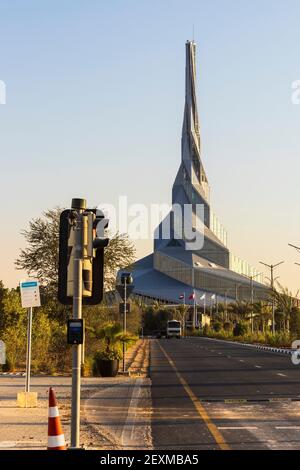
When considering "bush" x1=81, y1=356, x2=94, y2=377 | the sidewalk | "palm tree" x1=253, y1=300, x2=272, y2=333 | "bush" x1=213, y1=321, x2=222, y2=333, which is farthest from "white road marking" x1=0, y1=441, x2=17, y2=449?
"bush" x1=213, y1=321, x2=222, y2=333

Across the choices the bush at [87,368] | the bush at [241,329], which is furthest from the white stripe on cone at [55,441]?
the bush at [241,329]

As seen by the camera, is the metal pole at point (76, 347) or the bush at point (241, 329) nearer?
the metal pole at point (76, 347)

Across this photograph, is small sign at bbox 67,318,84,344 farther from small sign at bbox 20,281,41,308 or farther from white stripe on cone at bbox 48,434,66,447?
small sign at bbox 20,281,41,308

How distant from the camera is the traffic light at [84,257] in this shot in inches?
404

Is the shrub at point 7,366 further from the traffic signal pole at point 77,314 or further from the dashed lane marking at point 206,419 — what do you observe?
the traffic signal pole at point 77,314

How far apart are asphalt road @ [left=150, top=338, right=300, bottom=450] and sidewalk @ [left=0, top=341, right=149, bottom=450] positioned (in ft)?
3.47

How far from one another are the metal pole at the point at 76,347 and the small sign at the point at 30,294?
723 cm

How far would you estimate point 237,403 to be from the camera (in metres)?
18.9

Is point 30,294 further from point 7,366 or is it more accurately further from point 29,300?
point 7,366

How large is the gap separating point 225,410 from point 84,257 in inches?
325

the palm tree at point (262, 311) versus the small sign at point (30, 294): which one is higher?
the palm tree at point (262, 311)

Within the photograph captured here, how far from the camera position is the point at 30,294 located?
17.3 meters

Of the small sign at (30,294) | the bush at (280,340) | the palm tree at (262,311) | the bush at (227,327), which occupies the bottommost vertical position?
the bush at (280,340)

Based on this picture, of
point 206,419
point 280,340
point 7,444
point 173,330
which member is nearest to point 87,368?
point 206,419
